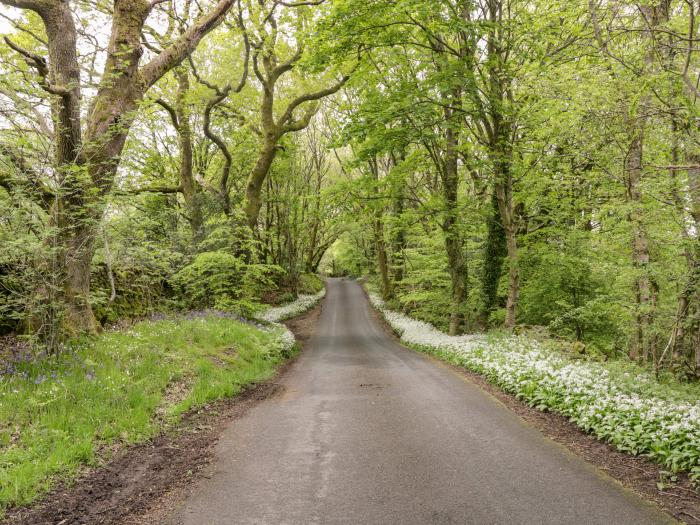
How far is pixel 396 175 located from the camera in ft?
53.8

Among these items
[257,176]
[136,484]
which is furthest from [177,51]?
[257,176]

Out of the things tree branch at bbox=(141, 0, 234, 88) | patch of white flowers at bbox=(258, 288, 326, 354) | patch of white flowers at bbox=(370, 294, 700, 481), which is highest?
tree branch at bbox=(141, 0, 234, 88)

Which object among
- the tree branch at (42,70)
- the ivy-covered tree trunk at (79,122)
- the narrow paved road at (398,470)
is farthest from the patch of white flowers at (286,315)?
the tree branch at (42,70)

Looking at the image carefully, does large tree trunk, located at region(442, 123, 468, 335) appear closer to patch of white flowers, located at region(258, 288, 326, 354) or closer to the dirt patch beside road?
patch of white flowers, located at region(258, 288, 326, 354)

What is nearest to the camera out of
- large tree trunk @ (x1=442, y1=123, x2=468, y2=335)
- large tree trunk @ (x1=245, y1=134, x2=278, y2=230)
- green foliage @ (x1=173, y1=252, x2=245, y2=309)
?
green foliage @ (x1=173, y1=252, x2=245, y2=309)

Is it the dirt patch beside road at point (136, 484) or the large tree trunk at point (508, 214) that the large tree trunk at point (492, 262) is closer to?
the large tree trunk at point (508, 214)

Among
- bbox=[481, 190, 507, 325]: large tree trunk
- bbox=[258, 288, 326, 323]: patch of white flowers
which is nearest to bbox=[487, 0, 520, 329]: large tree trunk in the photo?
bbox=[481, 190, 507, 325]: large tree trunk

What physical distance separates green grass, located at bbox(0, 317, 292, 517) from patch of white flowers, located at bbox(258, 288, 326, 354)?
4.36 metres

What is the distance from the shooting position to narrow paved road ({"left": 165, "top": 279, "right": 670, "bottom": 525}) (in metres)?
4.03

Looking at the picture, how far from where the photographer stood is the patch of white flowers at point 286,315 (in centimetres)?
1553

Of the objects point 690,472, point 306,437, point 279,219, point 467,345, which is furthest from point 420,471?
point 279,219

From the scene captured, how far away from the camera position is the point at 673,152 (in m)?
9.13

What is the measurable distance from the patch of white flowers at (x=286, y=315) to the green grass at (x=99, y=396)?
172 inches

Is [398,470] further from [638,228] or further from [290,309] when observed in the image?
[290,309]
